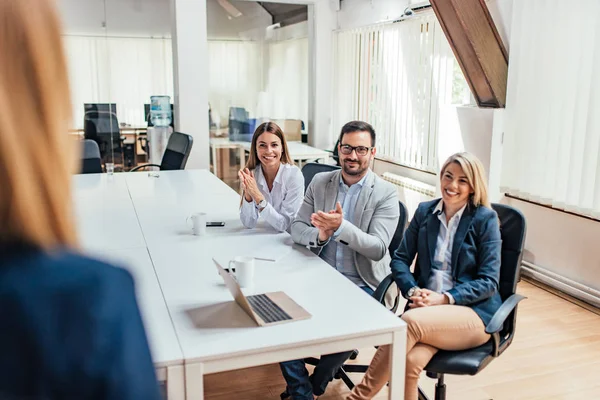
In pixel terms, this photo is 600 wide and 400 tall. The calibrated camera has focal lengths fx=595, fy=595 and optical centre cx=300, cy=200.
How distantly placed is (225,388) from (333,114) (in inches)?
209

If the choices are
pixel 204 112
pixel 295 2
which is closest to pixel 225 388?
pixel 204 112

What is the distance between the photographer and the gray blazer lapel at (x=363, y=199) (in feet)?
9.44

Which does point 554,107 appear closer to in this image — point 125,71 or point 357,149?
point 357,149

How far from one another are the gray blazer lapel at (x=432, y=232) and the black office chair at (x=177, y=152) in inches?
131

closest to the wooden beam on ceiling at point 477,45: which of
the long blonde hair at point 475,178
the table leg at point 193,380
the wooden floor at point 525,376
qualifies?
the wooden floor at point 525,376

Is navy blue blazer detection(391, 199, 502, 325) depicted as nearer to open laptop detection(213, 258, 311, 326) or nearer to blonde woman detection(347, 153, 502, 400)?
blonde woman detection(347, 153, 502, 400)

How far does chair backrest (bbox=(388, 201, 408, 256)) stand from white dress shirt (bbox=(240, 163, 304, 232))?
593mm

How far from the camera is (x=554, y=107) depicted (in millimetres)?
4324

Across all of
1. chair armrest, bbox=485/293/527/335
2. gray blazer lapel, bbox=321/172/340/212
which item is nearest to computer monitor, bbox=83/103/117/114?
gray blazer lapel, bbox=321/172/340/212

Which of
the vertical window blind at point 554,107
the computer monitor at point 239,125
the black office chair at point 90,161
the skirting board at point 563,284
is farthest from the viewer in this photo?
the computer monitor at point 239,125

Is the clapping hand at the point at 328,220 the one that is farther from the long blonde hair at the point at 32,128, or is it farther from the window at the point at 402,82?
the window at the point at 402,82

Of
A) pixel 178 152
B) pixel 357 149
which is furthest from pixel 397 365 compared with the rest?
pixel 178 152

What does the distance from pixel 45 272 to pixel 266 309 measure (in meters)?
1.52

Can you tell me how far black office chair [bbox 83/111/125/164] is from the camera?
23.6ft
